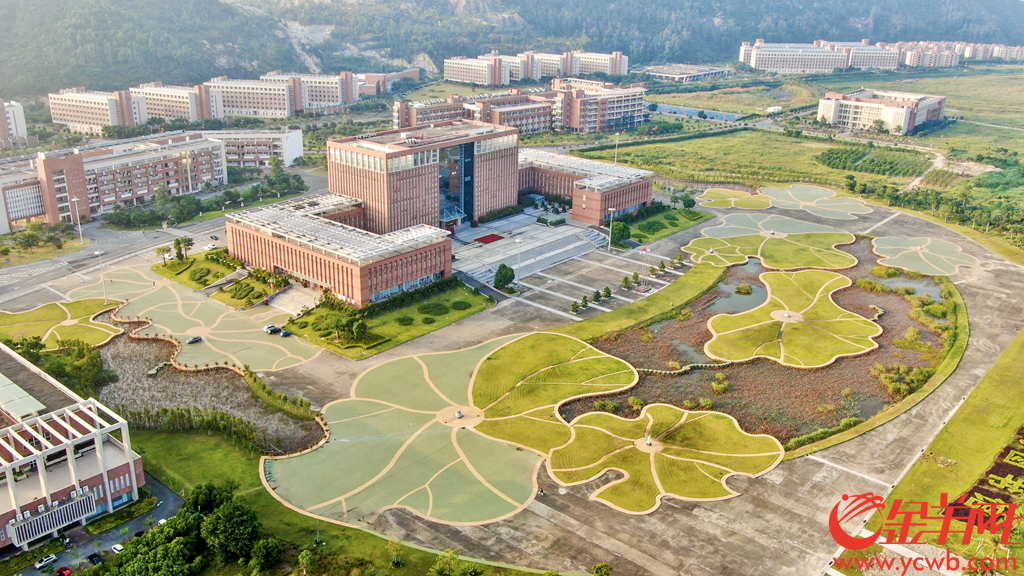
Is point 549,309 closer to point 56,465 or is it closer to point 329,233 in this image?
point 329,233

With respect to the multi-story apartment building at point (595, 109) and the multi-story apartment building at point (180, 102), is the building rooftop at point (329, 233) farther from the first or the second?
the multi-story apartment building at point (595, 109)

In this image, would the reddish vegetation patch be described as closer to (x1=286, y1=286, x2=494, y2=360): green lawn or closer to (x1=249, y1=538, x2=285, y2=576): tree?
(x1=286, y1=286, x2=494, y2=360): green lawn

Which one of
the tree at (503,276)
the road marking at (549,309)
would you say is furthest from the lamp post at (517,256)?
the road marking at (549,309)

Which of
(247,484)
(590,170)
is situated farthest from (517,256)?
(247,484)

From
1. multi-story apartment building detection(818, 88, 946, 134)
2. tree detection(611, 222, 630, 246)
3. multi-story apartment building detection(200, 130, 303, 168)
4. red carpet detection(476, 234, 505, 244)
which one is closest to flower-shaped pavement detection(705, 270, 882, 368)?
tree detection(611, 222, 630, 246)

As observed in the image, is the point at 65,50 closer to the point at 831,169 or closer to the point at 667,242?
the point at 667,242

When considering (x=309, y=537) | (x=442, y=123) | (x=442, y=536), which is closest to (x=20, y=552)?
(x=309, y=537)
